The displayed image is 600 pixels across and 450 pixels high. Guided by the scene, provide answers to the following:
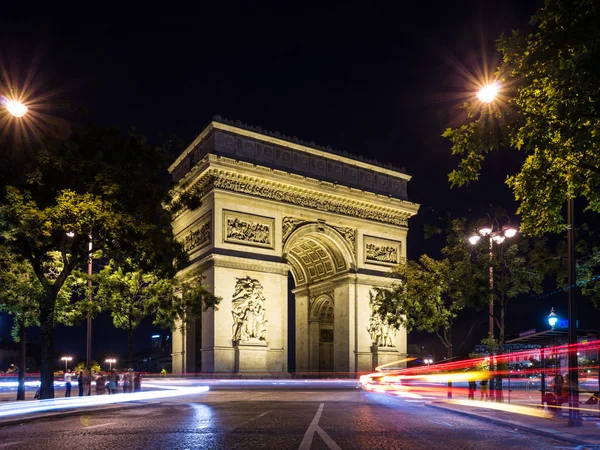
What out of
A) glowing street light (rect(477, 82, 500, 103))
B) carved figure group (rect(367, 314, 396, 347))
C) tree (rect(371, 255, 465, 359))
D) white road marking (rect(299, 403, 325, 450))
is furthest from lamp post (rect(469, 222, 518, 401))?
carved figure group (rect(367, 314, 396, 347))

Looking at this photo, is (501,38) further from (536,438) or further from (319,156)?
(319,156)

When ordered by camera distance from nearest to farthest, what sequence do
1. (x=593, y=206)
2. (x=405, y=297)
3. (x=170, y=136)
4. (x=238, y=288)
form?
(x=593, y=206), (x=170, y=136), (x=405, y=297), (x=238, y=288)

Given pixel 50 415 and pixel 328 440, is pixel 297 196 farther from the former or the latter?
pixel 328 440

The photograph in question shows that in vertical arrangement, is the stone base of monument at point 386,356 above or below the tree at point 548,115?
below

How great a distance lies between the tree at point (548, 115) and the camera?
959 cm

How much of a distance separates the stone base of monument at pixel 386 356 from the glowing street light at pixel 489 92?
36144 millimetres

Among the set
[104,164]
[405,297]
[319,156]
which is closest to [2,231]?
[104,164]

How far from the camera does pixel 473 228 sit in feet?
82.6

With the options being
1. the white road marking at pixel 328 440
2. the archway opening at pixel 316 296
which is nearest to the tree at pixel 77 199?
the white road marking at pixel 328 440

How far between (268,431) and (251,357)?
28046 millimetres

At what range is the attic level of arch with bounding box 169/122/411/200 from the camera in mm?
43312

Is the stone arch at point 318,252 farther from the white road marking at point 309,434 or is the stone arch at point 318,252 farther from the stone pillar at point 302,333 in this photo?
the white road marking at point 309,434

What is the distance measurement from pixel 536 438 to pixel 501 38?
772 centimetres

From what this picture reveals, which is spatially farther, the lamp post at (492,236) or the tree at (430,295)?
the tree at (430,295)
